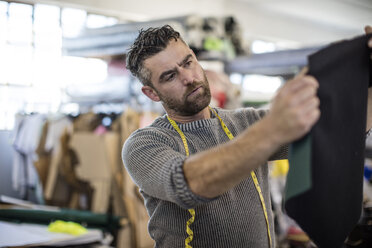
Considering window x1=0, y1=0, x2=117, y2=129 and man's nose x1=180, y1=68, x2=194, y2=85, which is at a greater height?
window x1=0, y1=0, x2=117, y2=129

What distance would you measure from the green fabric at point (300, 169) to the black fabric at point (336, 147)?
0.01 meters

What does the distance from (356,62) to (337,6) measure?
9780 millimetres

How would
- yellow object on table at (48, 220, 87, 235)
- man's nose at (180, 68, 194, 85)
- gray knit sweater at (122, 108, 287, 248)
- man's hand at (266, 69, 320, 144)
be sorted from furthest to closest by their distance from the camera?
yellow object on table at (48, 220, 87, 235)
man's nose at (180, 68, 194, 85)
gray knit sweater at (122, 108, 287, 248)
man's hand at (266, 69, 320, 144)

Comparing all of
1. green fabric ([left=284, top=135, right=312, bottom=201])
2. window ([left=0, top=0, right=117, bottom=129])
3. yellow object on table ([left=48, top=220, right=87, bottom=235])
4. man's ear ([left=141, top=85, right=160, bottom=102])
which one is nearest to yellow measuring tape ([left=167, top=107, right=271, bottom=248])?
man's ear ([left=141, top=85, right=160, bottom=102])

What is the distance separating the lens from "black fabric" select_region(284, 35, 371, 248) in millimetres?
1036

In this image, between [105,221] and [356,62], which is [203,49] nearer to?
[105,221]

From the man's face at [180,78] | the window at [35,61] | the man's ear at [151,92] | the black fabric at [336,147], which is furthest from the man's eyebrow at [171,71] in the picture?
the window at [35,61]

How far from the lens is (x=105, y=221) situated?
120 inches

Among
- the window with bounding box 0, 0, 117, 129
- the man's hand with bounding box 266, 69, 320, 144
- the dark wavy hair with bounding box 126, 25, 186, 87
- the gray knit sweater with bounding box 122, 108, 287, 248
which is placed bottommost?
the gray knit sweater with bounding box 122, 108, 287, 248

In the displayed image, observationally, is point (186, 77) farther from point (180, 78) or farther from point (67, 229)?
point (67, 229)

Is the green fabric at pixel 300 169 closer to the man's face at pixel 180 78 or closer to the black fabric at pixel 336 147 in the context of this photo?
the black fabric at pixel 336 147

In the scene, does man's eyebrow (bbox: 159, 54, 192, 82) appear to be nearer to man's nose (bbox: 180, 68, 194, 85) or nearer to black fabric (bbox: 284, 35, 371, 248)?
man's nose (bbox: 180, 68, 194, 85)

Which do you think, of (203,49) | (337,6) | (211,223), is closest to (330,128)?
(211,223)

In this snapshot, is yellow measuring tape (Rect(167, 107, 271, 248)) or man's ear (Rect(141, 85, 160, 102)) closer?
yellow measuring tape (Rect(167, 107, 271, 248))
